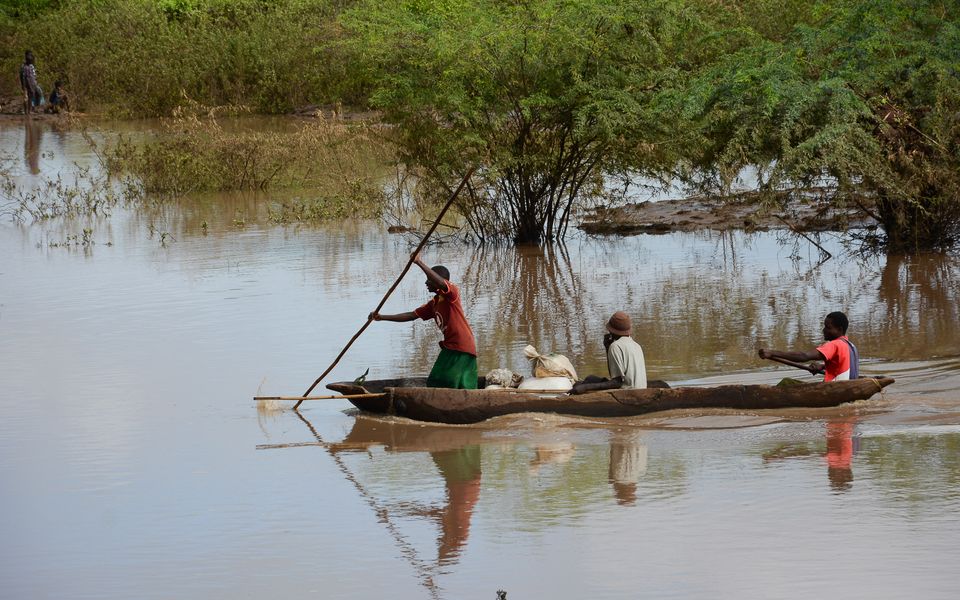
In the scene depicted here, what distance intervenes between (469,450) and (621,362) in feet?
4.02

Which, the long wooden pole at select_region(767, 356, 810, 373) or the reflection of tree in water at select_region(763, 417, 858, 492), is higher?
the long wooden pole at select_region(767, 356, 810, 373)

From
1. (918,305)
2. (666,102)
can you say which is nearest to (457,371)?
(918,305)

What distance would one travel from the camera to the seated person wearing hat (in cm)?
959

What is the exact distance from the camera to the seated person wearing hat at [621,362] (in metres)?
9.59

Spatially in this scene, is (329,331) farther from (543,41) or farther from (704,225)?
(704,225)

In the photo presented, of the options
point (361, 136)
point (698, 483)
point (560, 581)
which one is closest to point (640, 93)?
point (361, 136)

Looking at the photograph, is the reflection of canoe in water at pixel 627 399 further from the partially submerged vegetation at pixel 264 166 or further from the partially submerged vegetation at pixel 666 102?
the partially submerged vegetation at pixel 264 166

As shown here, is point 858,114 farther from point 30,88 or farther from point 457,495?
point 30,88

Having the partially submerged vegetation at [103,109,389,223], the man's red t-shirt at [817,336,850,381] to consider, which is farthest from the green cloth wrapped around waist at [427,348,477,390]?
the partially submerged vegetation at [103,109,389,223]

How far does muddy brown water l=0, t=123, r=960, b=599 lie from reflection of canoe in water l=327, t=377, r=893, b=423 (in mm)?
98

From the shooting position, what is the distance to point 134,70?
3472 cm

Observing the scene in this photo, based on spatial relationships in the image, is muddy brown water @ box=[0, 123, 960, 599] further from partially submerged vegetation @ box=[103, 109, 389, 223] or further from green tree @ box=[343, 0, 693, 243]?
partially submerged vegetation @ box=[103, 109, 389, 223]

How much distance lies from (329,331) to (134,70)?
23487 mm

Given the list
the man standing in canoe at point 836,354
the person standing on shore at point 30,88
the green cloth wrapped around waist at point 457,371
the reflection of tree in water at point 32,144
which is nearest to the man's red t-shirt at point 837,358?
the man standing in canoe at point 836,354
